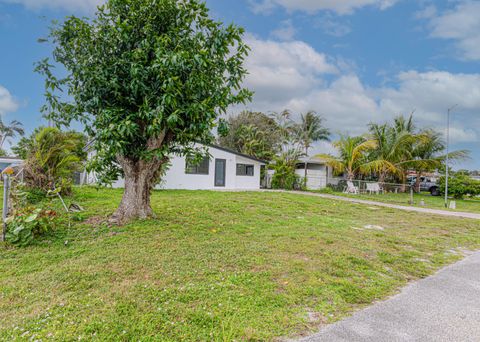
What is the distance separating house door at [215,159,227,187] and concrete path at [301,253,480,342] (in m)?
13.7

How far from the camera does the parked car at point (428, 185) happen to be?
2231 cm

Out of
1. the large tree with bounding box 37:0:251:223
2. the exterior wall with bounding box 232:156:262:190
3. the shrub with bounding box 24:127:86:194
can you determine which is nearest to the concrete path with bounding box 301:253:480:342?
the large tree with bounding box 37:0:251:223

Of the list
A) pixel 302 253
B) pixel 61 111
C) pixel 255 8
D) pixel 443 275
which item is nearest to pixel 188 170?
pixel 255 8

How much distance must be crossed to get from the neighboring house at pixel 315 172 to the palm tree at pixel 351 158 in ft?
4.23

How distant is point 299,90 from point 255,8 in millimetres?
9390

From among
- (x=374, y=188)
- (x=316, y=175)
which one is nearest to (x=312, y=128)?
(x=316, y=175)

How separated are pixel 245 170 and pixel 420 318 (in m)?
15.9

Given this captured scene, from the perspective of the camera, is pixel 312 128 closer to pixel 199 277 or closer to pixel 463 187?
pixel 463 187

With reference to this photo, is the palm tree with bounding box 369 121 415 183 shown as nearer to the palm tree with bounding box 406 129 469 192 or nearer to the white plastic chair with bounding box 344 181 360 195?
the palm tree with bounding box 406 129 469 192

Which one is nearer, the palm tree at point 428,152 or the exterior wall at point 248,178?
the exterior wall at point 248,178

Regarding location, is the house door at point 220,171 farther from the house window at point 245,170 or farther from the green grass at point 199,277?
the green grass at point 199,277

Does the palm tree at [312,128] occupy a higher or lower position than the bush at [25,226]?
higher

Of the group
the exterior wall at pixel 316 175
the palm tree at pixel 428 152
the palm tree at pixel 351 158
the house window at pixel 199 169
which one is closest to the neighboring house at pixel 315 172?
the exterior wall at pixel 316 175

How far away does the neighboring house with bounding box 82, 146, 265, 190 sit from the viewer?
14844 mm
